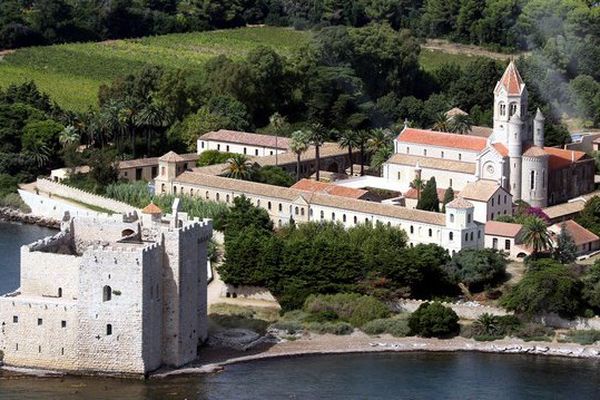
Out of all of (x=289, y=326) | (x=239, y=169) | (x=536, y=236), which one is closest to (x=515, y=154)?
(x=536, y=236)

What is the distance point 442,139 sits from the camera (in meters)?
84.3

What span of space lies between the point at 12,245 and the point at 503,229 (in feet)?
66.6

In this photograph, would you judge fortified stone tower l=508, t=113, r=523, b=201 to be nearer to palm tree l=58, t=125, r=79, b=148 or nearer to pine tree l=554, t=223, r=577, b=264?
pine tree l=554, t=223, r=577, b=264

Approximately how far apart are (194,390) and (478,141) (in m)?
30.2

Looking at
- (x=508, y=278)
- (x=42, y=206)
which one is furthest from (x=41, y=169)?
(x=508, y=278)

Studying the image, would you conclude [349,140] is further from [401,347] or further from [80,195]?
[401,347]

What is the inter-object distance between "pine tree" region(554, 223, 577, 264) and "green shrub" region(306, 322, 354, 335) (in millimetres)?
11718

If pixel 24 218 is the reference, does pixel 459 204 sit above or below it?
above

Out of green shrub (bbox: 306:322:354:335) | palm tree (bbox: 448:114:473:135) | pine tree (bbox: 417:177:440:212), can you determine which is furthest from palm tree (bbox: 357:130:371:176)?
green shrub (bbox: 306:322:354:335)

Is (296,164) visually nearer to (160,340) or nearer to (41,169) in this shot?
(41,169)

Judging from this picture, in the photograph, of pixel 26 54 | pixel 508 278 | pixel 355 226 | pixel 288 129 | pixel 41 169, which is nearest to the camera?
pixel 508 278

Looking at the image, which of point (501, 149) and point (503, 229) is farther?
point (501, 149)

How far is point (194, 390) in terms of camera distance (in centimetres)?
5644

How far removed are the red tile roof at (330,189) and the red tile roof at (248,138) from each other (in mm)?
9451
